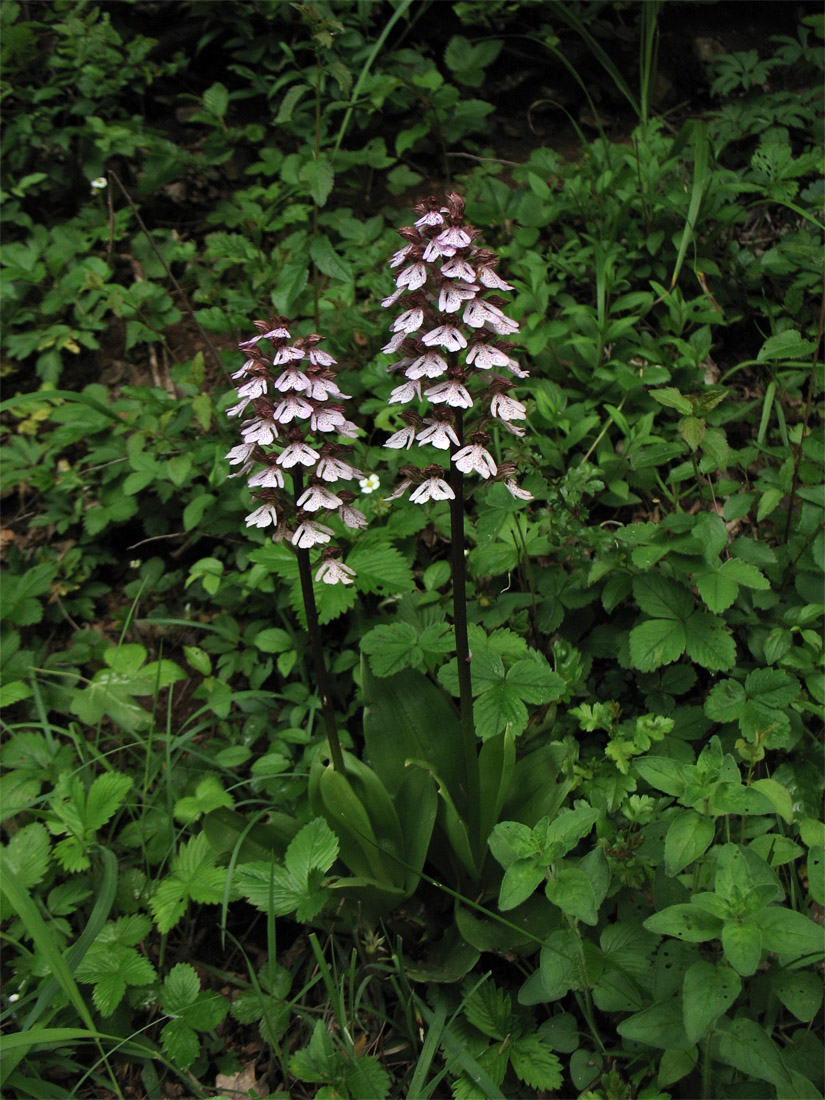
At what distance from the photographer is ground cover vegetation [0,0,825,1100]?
1.64m

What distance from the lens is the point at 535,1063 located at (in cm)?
172

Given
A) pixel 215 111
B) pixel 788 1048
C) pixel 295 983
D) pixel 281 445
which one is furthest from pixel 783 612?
pixel 215 111

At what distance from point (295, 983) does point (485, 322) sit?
1843mm

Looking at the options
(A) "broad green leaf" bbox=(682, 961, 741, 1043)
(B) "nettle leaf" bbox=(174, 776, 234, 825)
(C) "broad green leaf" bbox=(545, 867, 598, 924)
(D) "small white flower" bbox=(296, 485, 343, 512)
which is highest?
(D) "small white flower" bbox=(296, 485, 343, 512)

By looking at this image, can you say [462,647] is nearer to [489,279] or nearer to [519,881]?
[519,881]

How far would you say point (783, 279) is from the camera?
3270 millimetres

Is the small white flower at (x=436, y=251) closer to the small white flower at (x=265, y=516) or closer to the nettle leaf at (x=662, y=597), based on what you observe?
the small white flower at (x=265, y=516)

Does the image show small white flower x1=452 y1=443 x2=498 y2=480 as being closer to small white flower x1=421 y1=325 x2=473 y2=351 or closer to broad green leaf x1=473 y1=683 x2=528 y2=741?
small white flower x1=421 y1=325 x2=473 y2=351

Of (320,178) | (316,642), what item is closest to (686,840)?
(316,642)

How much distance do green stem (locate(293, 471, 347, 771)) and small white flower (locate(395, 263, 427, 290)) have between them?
47 cm

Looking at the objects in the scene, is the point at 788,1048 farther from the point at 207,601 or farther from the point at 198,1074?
the point at 207,601

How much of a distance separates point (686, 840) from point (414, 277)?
1248mm

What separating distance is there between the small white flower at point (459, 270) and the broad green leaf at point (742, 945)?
1.29 meters

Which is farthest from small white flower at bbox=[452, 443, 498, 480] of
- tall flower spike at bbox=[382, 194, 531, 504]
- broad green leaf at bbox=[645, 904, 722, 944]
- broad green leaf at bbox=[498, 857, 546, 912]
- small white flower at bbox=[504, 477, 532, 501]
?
broad green leaf at bbox=[645, 904, 722, 944]
